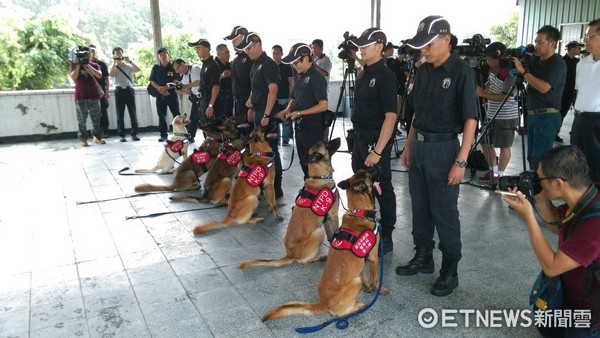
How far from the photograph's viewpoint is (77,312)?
2.96 meters

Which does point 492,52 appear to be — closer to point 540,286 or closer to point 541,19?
point 540,286

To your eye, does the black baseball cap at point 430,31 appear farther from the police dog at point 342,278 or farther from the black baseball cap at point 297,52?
the black baseball cap at point 297,52

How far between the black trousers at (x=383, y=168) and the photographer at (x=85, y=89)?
24.0 feet

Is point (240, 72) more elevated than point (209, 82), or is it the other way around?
point (240, 72)

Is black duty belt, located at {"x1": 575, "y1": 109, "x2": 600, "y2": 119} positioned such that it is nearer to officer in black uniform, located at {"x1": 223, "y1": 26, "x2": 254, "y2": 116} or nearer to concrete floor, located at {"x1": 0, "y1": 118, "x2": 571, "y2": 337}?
concrete floor, located at {"x1": 0, "y1": 118, "x2": 571, "y2": 337}

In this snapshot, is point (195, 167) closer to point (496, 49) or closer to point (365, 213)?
point (365, 213)

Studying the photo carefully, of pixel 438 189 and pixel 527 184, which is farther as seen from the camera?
pixel 438 189

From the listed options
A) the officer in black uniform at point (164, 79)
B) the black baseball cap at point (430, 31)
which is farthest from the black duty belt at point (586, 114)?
the officer in black uniform at point (164, 79)

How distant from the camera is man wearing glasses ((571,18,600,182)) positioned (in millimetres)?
3766

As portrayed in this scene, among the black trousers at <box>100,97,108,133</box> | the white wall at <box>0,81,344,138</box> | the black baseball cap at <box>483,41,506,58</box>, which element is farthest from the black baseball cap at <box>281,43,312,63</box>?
the black trousers at <box>100,97,108,133</box>

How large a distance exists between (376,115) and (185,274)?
1996mm

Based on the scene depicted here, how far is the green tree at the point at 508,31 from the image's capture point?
17.0 metres

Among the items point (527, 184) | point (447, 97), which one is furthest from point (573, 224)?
point (447, 97)

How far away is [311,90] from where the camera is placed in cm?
442
